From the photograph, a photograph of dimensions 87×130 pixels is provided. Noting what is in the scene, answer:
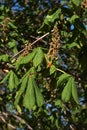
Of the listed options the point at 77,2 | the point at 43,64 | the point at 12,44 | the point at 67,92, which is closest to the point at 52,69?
the point at 43,64

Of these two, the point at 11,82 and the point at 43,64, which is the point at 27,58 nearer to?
the point at 43,64

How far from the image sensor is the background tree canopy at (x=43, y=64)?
2590mm

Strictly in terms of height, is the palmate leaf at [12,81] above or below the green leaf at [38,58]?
below

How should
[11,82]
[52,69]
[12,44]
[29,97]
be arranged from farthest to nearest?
[12,44] → [11,82] → [52,69] → [29,97]

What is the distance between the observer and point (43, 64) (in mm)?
2674

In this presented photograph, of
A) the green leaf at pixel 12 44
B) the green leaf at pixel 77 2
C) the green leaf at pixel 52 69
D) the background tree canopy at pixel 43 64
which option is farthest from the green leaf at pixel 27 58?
the green leaf at pixel 12 44

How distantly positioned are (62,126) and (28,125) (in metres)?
0.72

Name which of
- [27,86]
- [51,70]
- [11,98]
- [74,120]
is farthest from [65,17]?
[74,120]

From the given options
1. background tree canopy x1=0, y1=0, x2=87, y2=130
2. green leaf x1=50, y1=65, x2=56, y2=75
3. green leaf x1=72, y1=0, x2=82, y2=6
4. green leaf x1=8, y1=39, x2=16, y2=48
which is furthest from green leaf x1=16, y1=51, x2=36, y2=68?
green leaf x1=8, y1=39, x2=16, y2=48

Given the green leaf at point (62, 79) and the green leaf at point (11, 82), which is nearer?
the green leaf at point (62, 79)

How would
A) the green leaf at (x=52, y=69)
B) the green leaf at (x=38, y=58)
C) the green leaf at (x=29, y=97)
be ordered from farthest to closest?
1. the green leaf at (x=52, y=69)
2. the green leaf at (x=38, y=58)
3. the green leaf at (x=29, y=97)

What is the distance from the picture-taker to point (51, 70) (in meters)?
2.74

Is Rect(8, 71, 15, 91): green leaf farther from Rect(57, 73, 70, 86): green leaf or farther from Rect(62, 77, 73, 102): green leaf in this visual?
Rect(62, 77, 73, 102): green leaf

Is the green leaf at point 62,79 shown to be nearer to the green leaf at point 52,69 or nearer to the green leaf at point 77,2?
the green leaf at point 52,69
